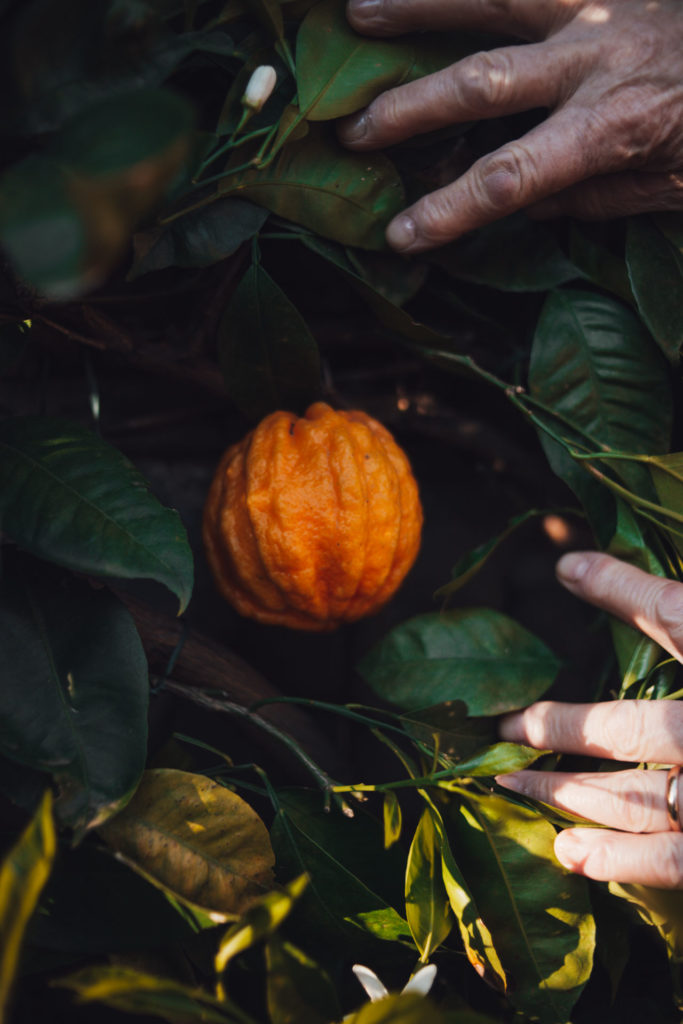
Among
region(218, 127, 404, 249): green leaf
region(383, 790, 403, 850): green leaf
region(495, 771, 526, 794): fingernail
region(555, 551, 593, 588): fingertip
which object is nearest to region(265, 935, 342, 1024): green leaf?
region(383, 790, 403, 850): green leaf

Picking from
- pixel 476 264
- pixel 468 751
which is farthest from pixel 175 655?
pixel 476 264

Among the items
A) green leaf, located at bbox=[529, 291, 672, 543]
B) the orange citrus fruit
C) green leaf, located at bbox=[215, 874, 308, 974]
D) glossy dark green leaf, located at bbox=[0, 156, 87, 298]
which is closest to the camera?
glossy dark green leaf, located at bbox=[0, 156, 87, 298]

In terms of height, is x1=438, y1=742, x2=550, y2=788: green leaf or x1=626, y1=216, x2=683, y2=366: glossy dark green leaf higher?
x1=626, y1=216, x2=683, y2=366: glossy dark green leaf

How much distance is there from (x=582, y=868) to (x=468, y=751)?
0.19m

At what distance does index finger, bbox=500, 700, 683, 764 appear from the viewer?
78cm

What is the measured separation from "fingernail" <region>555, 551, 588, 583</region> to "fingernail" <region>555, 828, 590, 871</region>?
0.32 metres

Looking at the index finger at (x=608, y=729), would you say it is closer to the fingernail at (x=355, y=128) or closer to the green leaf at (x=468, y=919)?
the green leaf at (x=468, y=919)

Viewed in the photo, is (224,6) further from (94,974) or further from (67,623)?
(94,974)

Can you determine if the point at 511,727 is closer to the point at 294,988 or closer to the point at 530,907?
the point at 530,907

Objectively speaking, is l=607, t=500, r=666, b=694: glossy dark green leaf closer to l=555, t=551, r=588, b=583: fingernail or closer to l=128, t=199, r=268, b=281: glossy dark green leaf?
l=555, t=551, r=588, b=583: fingernail

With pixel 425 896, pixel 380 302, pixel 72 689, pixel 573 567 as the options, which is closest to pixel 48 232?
pixel 72 689

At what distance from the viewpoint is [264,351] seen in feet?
2.93

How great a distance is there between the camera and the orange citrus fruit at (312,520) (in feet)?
2.65

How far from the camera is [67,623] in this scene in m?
0.70
